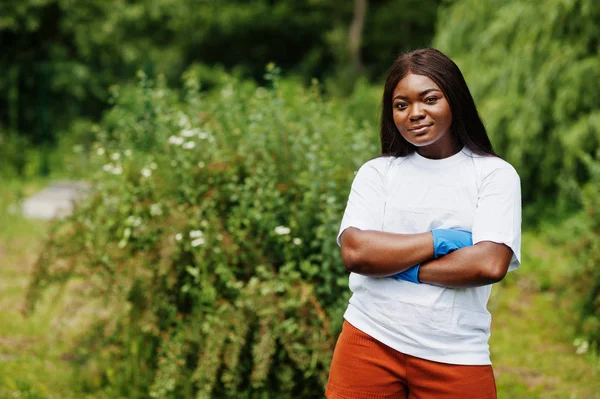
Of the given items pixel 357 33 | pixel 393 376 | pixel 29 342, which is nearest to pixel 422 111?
pixel 393 376

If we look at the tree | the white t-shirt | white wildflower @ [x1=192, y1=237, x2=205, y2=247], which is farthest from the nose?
the tree

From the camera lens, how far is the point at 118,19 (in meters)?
15.2

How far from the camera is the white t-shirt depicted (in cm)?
210

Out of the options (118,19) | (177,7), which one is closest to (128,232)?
(118,19)

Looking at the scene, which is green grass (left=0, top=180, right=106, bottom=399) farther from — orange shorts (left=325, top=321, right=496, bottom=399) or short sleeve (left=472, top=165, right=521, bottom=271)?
short sleeve (left=472, top=165, right=521, bottom=271)

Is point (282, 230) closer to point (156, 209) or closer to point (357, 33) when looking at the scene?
point (156, 209)

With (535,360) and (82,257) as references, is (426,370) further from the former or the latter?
(535,360)

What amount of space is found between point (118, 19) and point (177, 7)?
317 centimetres

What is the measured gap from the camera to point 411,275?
216cm

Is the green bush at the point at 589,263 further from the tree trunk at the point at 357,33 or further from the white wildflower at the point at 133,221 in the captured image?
the tree trunk at the point at 357,33

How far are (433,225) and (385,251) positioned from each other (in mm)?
165

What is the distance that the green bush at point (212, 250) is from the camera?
357 centimetres

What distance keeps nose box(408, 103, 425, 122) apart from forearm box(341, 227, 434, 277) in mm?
326

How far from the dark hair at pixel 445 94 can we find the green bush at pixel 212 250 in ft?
3.99
